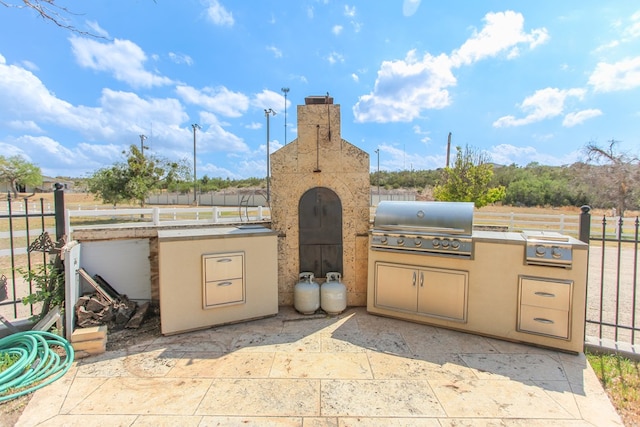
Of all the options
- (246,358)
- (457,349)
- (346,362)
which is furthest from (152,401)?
(457,349)

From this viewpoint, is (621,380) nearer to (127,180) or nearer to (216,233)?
(216,233)

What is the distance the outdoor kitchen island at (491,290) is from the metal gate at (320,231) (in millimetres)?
670

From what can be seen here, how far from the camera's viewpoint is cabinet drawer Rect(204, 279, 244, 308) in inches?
169

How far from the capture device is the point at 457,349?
12.3 feet

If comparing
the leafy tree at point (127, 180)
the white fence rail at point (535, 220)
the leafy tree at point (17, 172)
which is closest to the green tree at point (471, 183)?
the white fence rail at point (535, 220)

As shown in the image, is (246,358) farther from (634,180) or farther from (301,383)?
(634,180)

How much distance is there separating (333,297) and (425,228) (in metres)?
1.74

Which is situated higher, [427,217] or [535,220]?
[427,217]

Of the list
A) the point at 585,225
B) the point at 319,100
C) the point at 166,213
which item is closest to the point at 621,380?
the point at 585,225

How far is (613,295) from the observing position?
21.0ft

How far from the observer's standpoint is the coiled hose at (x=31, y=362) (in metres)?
2.93

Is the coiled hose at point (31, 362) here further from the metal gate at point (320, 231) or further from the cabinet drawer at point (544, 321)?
the cabinet drawer at point (544, 321)

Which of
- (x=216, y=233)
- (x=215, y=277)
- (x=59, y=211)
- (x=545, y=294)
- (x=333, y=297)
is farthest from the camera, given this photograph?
(x=333, y=297)

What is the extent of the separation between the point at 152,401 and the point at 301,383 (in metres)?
1.34
